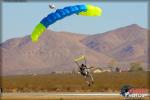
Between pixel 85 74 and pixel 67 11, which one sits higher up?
pixel 67 11

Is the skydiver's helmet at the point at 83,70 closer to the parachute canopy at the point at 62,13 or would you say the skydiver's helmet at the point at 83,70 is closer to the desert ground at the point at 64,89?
the parachute canopy at the point at 62,13

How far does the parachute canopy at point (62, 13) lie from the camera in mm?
44094

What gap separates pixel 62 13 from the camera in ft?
145

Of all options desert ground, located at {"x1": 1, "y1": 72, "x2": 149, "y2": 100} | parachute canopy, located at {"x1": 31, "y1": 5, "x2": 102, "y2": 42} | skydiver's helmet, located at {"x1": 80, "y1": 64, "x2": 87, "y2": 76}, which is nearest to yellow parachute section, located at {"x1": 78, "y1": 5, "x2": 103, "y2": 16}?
parachute canopy, located at {"x1": 31, "y1": 5, "x2": 102, "y2": 42}

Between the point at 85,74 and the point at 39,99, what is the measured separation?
415 inches

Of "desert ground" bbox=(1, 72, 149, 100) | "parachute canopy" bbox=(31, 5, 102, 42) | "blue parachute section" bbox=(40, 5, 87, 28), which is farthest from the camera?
"desert ground" bbox=(1, 72, 149, 100)

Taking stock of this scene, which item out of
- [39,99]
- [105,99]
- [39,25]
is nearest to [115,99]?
[105,99]

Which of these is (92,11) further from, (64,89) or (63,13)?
(64,89)

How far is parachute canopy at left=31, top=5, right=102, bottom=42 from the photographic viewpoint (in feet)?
145

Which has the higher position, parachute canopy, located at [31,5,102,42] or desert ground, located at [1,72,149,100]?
parachute canopy, located at [31,5,102,42]

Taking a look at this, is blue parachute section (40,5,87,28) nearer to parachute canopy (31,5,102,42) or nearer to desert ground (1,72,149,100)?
parachute canopy (31,5,102,42)

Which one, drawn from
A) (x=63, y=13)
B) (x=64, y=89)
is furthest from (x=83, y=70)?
(x=64, y=89)

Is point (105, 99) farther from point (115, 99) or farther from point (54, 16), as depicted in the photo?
point (54, 16)

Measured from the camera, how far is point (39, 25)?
45531mm
